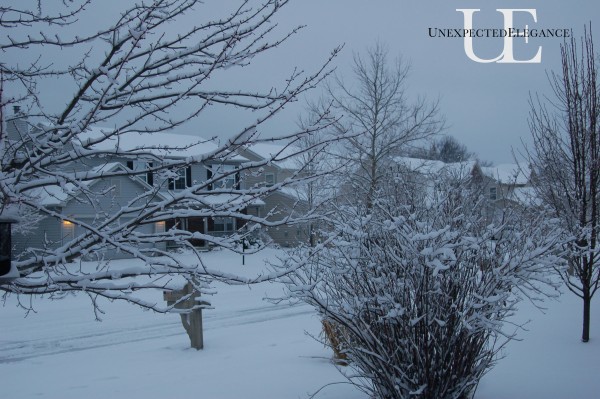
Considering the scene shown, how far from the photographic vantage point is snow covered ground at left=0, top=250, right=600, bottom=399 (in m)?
6.45

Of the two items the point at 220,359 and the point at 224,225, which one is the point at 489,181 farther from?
the point at 224,225

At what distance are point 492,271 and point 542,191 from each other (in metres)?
6.92

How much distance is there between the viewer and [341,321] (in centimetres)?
495

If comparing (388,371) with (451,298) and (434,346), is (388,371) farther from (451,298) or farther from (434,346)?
(451,298)

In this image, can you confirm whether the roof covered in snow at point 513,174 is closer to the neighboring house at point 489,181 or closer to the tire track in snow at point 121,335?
the neighboring house at point 489,181

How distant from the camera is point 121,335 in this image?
11.7 m

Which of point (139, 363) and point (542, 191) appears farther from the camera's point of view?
point (542, 191)

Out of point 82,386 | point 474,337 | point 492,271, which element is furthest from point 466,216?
point 82,386

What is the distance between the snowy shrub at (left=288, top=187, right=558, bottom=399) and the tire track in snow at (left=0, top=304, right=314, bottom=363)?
23.3 ft

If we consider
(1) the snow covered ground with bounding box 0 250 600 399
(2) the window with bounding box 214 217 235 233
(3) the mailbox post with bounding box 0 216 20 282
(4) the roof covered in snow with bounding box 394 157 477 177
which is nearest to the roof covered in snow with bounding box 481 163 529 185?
(4) the roof covered in snow with bounding box 394 157 477 177

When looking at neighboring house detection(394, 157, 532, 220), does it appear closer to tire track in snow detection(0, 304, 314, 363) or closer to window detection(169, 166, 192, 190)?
window detection(169, 166, 192, 190)

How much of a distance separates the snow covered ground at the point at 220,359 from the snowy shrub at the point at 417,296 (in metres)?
0.57

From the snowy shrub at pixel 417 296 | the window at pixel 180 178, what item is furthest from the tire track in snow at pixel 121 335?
the snowy shrub at pixel 417 296

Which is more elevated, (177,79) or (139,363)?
(177,79)
